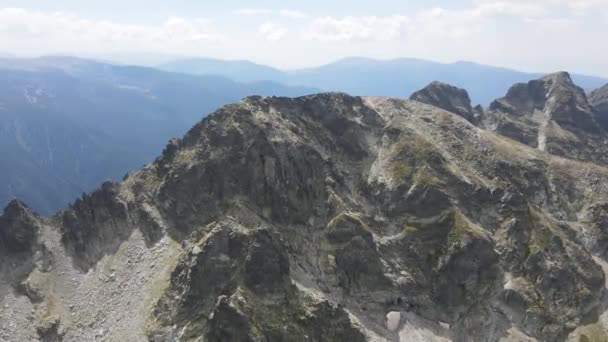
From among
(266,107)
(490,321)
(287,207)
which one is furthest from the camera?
(266,107)

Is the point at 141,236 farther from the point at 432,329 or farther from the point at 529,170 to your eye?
the point at 529,170

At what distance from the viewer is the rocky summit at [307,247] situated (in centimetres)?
10338

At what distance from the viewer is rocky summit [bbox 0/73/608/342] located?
103375 mm

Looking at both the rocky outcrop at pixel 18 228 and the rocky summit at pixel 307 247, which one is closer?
the rocky summit at pixel 307 247

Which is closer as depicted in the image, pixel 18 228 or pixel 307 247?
pixel 18 228

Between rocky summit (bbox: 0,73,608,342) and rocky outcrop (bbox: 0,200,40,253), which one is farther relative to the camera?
rocky outcrop (bbox: 0,200,40,253)

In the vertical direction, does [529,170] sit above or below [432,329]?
above

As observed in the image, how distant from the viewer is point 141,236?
12300 centimetres

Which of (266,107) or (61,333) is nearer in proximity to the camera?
(61,333)

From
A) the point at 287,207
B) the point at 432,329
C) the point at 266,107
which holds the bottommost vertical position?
the point at 432,329

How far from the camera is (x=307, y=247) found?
127 m

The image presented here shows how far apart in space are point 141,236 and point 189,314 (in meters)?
31.4

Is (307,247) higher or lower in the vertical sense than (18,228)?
lower

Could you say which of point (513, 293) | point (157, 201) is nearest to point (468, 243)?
point (513, 293)
